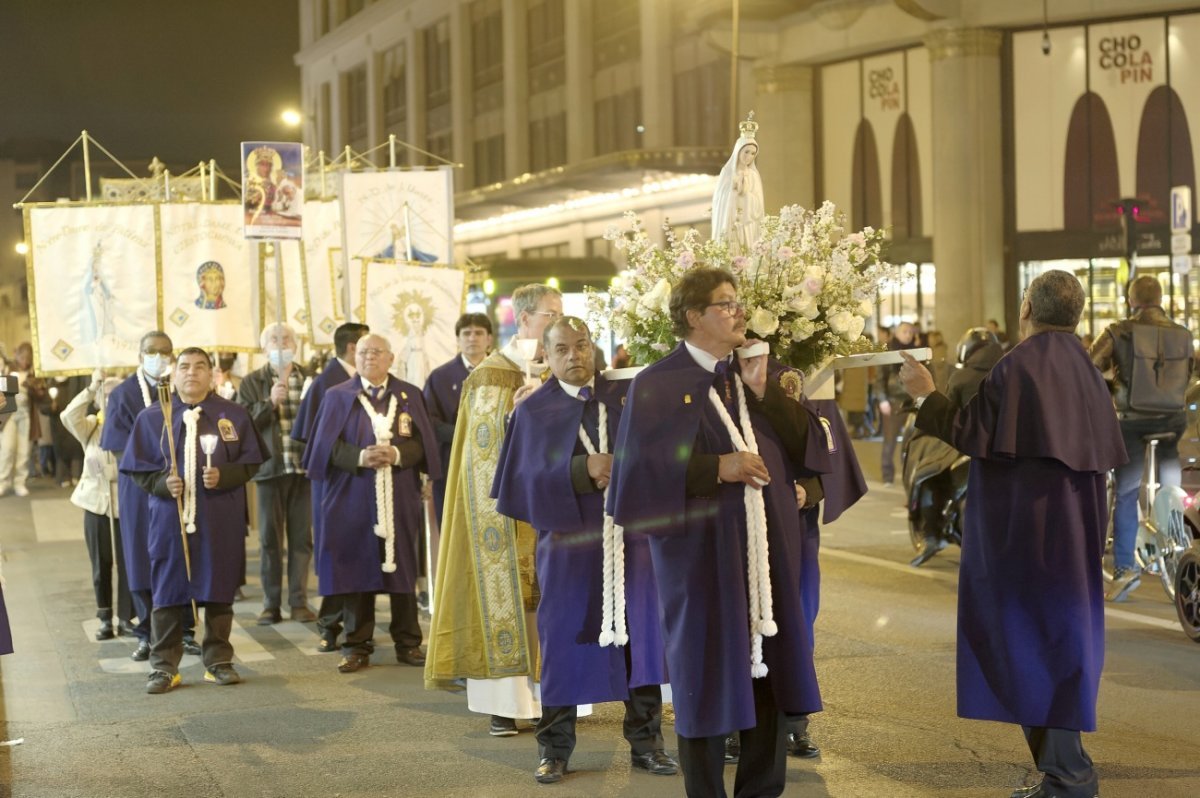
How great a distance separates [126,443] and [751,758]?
5.57 metres

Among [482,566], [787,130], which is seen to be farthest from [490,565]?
[787,130]

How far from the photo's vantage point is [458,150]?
183ft

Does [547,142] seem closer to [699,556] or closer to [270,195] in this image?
[270,195]

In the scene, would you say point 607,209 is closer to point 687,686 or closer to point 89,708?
point 89,708

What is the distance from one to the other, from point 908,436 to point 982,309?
16.7 meters

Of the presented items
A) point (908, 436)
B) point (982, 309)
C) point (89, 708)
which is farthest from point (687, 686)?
point (982, 309)

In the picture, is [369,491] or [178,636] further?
[369,491]

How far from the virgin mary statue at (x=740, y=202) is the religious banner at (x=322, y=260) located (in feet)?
33.5

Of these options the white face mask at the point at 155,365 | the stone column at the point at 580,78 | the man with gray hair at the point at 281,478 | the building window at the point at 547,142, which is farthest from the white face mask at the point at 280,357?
the building window at the point at 547,142

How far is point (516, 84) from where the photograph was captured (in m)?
51.1

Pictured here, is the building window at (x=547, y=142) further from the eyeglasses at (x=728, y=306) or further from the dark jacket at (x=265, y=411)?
the eyeglasses at (x=728, y=306)

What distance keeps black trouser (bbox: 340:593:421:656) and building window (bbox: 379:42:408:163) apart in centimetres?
5220

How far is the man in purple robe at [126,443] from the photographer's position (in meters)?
9.95

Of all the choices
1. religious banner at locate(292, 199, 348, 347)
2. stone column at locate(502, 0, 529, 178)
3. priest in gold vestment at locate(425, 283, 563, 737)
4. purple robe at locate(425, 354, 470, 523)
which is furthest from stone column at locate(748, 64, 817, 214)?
priest in gold vestment at locate(425, 283, 563, 737)
